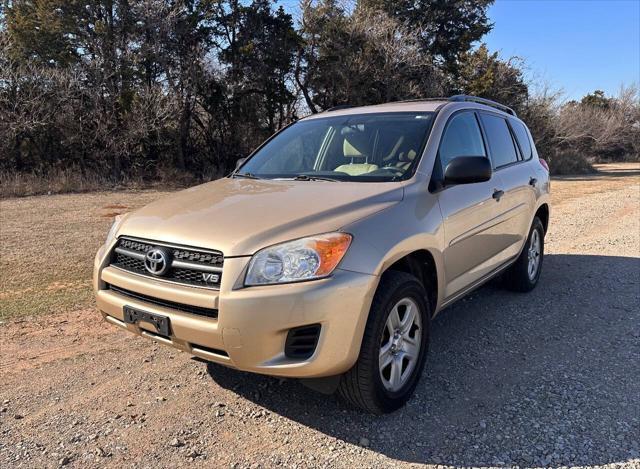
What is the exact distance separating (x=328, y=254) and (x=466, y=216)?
1.53 m

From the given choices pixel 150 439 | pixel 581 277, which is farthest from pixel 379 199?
pixel 581 277

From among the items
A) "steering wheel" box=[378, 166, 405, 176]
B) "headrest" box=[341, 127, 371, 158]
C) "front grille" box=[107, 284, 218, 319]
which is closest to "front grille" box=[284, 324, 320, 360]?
"front grille" box=[107, 284, 218, 319]

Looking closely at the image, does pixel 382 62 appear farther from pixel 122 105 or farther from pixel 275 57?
pixel 122 105

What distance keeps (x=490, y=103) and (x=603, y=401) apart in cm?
305

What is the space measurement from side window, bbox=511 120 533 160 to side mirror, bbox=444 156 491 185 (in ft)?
7.14

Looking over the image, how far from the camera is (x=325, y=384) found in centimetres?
279

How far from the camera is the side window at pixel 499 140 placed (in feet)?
15.1

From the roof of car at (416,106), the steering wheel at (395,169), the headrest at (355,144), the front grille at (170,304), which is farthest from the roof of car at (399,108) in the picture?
the front grille at (170,304)

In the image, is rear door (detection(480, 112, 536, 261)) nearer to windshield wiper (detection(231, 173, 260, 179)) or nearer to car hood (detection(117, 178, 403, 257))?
car hood (detection(117, 178, 403, 257))

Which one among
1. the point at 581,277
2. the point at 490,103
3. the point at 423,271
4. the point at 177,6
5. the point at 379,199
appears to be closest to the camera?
the point at 379,199

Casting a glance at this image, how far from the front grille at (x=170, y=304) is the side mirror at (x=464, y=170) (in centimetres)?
183

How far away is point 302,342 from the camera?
2.60 meters

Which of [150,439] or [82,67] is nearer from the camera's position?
[150,439]

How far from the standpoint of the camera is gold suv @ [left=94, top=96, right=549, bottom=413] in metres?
2.56
